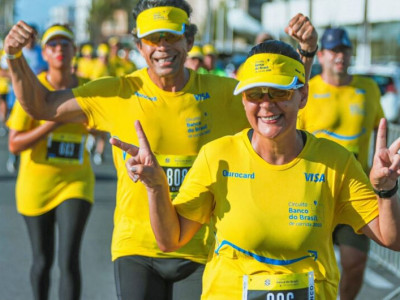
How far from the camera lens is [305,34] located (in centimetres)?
466

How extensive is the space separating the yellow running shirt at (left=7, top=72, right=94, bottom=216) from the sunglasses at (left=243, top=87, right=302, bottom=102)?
3048 mm

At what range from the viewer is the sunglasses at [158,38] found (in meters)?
4.75

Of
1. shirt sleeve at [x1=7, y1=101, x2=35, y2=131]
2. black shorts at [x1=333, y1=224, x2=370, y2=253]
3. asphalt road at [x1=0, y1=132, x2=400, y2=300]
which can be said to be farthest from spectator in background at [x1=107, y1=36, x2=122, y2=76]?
black shorts at [x1=333, y1=224, x2=370, y2=253]

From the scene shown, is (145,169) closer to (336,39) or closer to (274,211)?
(274,211)

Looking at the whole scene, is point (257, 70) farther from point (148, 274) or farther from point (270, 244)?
point (148, 274)

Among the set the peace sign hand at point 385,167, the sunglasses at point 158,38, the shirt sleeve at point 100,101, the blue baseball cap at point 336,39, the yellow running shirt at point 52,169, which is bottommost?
the yellow running shirt at point 52,169

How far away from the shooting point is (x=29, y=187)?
6.56 m

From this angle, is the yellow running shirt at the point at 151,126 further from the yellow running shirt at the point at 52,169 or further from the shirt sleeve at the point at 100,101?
the yellow running shirt at the point at 52,169

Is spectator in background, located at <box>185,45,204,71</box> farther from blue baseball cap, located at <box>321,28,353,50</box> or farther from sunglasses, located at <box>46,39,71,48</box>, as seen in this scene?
sunglasses, located at <box>46,39,71,48</box>

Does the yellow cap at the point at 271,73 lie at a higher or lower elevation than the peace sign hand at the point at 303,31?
lower

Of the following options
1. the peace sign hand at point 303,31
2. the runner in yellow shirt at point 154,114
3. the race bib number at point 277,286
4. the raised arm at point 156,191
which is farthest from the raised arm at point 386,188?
the runner in yellow shirt at point 154,114

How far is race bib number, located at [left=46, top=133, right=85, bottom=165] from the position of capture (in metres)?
6.57

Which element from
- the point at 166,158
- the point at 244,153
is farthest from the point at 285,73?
the point at 166,158

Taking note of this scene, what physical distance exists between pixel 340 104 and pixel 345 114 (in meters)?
0.09
